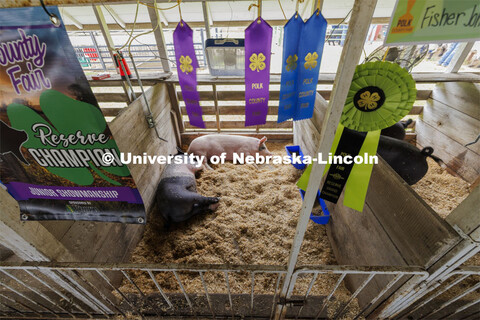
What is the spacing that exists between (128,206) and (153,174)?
6.29 feet

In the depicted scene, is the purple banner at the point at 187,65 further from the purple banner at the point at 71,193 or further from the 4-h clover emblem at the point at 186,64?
the purple banner at the point at 71,193

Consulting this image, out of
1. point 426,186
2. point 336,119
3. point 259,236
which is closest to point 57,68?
point 336,119

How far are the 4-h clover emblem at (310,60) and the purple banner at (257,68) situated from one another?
15.7 inches

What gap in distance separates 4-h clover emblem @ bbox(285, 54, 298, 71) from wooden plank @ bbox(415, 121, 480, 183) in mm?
2880

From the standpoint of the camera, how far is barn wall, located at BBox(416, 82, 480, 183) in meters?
2.96

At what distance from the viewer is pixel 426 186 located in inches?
117

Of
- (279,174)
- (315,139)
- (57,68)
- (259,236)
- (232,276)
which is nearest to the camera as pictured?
(57,68)

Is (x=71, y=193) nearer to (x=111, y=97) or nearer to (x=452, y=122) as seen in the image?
(x=111, y=97)

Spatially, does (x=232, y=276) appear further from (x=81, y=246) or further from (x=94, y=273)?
(x=81, y=246)

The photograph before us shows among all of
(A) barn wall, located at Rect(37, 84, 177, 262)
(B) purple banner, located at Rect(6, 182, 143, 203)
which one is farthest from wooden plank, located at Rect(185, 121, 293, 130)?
(B) purple banner, located at Rect(6, 182, 143, 203)

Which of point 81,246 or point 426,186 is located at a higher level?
point 81,246

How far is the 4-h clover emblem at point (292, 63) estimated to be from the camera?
2176 millimetres

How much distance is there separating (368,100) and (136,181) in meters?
2.41

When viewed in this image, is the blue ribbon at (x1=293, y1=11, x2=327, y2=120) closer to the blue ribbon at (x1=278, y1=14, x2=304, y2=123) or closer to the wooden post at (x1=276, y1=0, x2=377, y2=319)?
the blue ribbon at (x1=278, y1=14, x2=304, y2=123)
